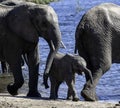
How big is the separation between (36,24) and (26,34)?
1.22ft

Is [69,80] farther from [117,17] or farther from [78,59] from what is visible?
[117,17]

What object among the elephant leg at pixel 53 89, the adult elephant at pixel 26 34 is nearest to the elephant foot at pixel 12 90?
the adult elephant at pixel 26 34

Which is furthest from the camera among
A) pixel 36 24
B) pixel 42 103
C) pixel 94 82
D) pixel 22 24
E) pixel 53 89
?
pixel 94 82

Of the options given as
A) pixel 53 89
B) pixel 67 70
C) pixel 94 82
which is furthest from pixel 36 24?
pixel 94 82

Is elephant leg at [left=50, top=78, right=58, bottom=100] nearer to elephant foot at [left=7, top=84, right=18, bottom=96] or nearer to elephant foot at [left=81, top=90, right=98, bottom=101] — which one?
elephant foot at [left=81, top=90, right=98, bottom=101]

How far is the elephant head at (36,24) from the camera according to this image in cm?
1345

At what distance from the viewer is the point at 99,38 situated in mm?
14469

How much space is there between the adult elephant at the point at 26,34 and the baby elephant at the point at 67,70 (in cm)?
23

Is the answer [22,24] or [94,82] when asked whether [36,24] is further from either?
[94,82]

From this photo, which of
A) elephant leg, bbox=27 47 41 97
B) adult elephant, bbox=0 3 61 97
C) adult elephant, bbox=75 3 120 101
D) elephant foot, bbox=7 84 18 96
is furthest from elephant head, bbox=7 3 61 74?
elephant foot, bbox=7 84 18 96

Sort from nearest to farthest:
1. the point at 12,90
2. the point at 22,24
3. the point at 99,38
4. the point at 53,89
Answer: the point at 53,89 → the point at 22,24 → the point at 99,38 → the point at 12,90

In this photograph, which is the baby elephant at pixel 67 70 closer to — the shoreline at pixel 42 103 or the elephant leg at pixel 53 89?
the elephant leg at pixel 53 89

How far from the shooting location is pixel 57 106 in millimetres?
12680

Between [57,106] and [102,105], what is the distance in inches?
39.1
